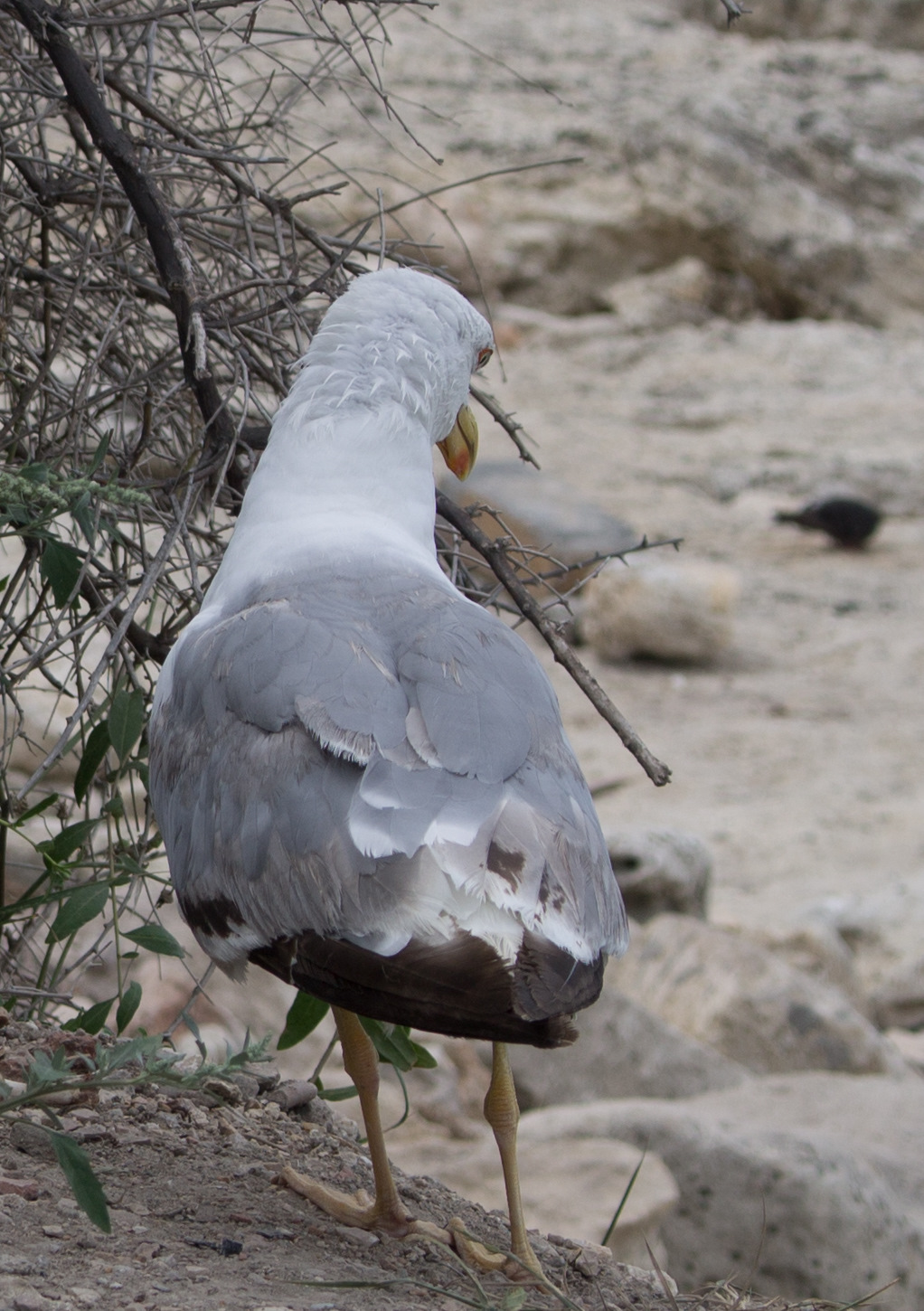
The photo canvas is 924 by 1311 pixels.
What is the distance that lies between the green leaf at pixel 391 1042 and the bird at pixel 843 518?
11.0 m

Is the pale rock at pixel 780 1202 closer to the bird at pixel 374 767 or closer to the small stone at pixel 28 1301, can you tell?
the bird at pixel 374 767

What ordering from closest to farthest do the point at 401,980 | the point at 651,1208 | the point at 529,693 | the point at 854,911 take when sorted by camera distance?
the point at 401,980 < the point at 529,693 < the point at 651,1208 < the point at 854,911

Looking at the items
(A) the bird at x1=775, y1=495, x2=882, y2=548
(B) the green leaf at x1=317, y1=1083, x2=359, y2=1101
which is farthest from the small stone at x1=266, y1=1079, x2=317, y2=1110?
(A) the bird at x1=775, y1=495, x2=882, y2=548

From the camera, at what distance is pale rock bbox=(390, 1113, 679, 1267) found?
3.78 meters

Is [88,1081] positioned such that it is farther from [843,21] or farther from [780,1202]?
[843,21]

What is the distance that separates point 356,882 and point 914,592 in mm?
11161

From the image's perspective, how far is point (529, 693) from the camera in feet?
7.66

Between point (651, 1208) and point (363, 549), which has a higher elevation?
point (363, 549)

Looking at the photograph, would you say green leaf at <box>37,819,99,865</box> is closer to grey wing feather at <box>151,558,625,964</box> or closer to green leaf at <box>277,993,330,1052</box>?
grey wing feather at <box>151,558,625,964</box>

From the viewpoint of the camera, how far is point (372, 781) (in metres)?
2.06

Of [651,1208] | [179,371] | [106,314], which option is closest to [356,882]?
[179,371]

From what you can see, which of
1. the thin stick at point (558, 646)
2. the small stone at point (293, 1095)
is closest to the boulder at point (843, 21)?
the thin stick at point (558, 646)

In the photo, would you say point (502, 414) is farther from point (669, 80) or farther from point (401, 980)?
point (669, 80)

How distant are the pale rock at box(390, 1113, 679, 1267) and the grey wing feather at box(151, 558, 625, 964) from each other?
69.7 inches
